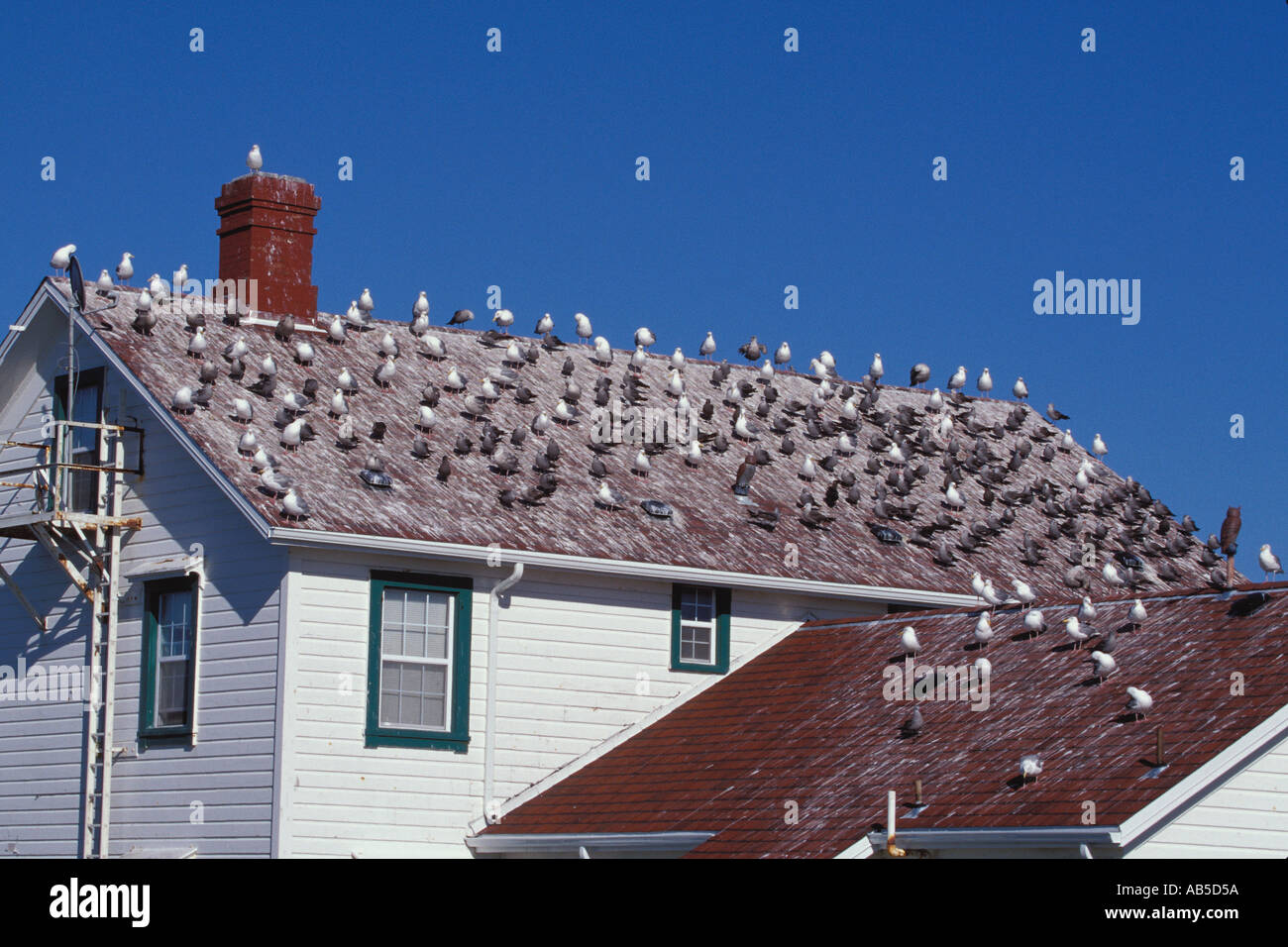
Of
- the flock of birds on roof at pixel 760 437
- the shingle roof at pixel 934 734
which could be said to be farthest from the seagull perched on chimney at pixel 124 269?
the shingle roof at pixel 934 734

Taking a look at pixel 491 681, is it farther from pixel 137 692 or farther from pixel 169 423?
pixel 169 423

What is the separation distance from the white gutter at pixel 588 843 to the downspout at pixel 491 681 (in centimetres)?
45

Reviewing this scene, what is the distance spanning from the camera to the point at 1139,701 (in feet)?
58.1

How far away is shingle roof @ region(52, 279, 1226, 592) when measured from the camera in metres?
21.9

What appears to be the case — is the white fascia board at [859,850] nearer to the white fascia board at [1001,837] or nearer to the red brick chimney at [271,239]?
the white fascia board at [1001,837]

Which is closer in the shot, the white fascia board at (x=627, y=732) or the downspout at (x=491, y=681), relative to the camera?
the downspout at (x=491, y=681)

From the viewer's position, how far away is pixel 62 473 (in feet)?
→ 75.7

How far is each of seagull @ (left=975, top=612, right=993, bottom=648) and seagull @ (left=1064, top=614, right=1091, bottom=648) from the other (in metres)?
0.90

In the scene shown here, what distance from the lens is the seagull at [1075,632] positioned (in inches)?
783

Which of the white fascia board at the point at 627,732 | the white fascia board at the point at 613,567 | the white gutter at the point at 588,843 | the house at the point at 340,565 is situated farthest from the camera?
the white fascia board at the point at 627,732

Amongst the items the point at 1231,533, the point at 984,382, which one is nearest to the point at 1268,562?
the point at 1231,533
